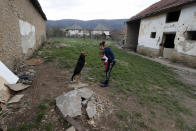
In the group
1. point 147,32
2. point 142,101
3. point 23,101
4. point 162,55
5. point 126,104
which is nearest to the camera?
point 23,101

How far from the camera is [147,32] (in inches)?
460

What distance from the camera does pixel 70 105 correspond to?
2324mm

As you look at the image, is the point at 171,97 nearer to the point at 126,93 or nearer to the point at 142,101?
the point at 142,101

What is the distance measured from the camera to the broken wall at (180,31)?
23.2 feet

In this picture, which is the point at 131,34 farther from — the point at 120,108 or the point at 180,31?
the point at 120,108

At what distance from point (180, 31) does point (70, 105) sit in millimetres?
9846

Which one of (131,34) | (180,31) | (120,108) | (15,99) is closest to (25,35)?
(15,99)

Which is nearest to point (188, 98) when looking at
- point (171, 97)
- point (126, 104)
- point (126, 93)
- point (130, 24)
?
point (171, 97)

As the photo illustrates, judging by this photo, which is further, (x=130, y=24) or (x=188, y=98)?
(x=130, y=24)

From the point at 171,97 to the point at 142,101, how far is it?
123 centimetres

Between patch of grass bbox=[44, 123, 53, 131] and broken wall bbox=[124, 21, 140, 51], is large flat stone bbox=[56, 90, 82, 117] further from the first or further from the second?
broken wall bbox=[124, 21, 140, 51]

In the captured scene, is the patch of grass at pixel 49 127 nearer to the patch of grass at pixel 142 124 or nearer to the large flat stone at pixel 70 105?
the large flat stone at pixel 70 105

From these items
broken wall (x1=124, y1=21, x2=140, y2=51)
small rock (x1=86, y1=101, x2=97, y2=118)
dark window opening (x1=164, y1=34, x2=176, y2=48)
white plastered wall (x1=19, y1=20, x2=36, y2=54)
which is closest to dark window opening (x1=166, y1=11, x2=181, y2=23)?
dark window opening (x1=164, y1=34, x2=176, y2=48)

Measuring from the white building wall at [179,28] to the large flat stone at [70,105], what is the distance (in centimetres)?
873
